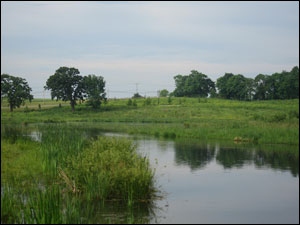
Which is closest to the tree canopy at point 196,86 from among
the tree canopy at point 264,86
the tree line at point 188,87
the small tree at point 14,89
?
the tree line at point 188,87

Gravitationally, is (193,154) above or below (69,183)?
below

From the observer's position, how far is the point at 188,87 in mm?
125375

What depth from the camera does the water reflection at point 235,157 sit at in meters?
27.2

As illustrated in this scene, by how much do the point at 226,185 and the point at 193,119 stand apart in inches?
1644

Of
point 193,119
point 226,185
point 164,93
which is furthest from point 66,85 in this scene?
point 164,93

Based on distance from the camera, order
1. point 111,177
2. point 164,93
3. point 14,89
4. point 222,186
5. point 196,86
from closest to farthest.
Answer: point 111,177 → point 222,186 → point 14,89 → point 196,86 → point 164,93

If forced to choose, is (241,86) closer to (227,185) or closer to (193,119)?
(193,119)

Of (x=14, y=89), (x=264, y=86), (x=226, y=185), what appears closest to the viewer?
(x=226, y=185)

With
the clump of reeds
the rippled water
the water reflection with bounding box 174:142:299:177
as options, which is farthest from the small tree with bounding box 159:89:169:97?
the clump of reeds

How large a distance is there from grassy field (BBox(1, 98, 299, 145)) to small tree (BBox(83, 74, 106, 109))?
1896 mm

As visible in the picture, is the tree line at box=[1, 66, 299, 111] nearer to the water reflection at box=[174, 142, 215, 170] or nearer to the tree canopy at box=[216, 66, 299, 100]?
the tree canopy at box=[216, 66, 299, 100]

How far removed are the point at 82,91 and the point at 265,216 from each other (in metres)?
71.2

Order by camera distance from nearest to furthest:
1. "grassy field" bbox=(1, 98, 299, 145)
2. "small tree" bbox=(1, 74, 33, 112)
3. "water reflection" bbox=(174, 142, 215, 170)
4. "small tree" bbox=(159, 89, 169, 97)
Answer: "water reflection" bbox=(174, 142, 215, 170)
"grassy field" bbox=(1, 98, 299, 145)
"small tree" bbox=(1, 74, 33, 112)
"small tree" bbox=(159, 89, 169, 97)

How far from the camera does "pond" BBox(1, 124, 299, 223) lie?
15.2m
